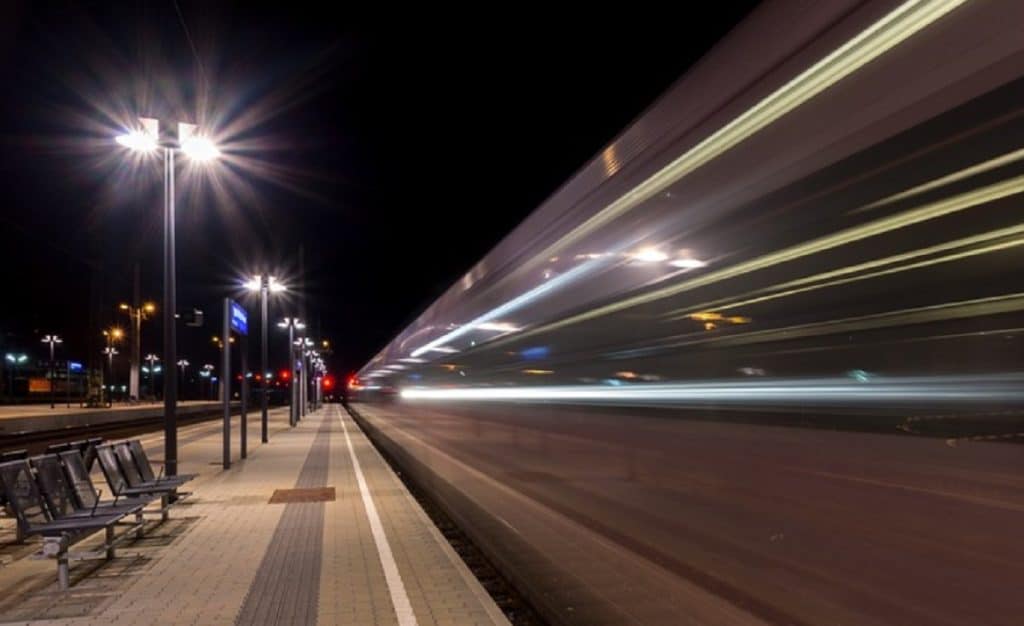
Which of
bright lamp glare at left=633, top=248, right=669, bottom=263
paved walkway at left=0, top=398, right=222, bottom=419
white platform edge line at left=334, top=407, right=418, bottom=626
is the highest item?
paved walkway at left=0, top=398, right=222, bottom=419

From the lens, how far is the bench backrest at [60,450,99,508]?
26.0 ft

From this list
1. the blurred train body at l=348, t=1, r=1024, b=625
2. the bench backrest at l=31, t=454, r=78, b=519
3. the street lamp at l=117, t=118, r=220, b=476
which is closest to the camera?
the blurred train body at l=348, t=1, r=1024, b=625

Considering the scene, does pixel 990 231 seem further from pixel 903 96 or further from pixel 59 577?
pixel 59 577

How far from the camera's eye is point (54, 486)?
763 cm

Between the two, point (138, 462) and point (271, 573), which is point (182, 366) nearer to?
point (138, 462)

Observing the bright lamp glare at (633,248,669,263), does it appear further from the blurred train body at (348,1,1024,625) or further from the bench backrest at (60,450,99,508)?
the bench backrest at (60,450,99,508)

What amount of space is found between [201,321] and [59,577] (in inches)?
383

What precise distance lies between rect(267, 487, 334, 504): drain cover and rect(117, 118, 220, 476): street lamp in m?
1.41

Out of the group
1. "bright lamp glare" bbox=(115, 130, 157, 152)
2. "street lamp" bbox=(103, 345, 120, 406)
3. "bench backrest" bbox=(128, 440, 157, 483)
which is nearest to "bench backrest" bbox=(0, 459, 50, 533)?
"bench backrest" bbox=(128, 440, 157, 483)

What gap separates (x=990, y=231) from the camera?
238 centimetres

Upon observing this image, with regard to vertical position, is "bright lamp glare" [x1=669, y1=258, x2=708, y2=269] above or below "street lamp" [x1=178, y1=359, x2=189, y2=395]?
below

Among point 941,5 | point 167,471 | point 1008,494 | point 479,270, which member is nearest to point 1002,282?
point 1008,494

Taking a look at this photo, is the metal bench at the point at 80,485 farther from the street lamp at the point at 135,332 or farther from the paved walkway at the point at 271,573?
the street lamp at the point at 135,332

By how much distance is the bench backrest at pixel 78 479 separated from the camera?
26.0ft
